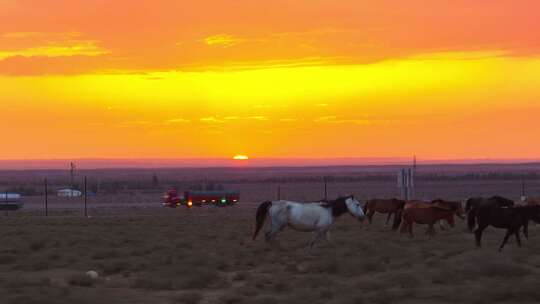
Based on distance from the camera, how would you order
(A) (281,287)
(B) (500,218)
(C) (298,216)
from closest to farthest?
(A) (281,287), (B) (500,218), (C) (298,216)

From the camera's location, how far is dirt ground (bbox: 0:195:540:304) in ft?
51.2

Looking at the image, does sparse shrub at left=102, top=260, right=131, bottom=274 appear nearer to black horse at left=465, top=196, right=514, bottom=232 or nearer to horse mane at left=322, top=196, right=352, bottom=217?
horse mane at left=322, top=196, right=352, bottom=217

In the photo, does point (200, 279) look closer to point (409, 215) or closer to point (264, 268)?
point (264, 268)

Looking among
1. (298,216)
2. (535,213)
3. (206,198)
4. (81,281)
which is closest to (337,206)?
(298,216)

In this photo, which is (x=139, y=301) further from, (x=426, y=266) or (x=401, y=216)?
(x=401, y=216)

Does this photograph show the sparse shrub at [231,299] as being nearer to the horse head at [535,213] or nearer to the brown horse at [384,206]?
the horse head at [535,213]

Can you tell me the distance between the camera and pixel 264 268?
20.9 m

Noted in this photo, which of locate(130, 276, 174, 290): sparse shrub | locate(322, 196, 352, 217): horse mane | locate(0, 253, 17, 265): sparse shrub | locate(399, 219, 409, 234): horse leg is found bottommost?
locate(130, 276, 174, 290): sparse shrub

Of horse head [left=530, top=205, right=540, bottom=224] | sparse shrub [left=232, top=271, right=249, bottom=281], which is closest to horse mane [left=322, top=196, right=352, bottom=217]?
horse head [left=530, top=205, right=540, bottom=224]

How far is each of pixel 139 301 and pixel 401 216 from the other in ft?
49.8

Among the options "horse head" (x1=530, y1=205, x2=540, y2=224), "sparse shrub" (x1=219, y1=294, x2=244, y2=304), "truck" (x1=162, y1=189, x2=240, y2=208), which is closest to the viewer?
"sparse shrub" (x1=219, y1=294, x2=244, y2=304)

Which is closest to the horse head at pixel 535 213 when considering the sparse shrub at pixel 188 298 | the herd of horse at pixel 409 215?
the herd of horse at pixel 409 215

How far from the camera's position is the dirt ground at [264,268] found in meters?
15.6

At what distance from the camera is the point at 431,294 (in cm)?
1570
